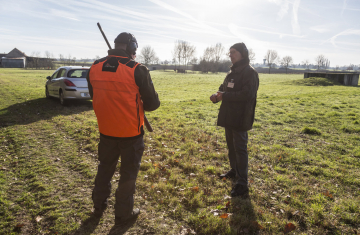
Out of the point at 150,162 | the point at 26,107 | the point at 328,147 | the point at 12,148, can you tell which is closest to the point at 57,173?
the point at 150,162

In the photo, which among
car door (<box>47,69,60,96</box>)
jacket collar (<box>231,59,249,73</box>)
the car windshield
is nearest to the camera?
jacket collar (<box>231,59,249,73</box>)

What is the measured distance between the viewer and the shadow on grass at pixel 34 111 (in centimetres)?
800

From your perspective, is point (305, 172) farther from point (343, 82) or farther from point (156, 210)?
point (343, 82)

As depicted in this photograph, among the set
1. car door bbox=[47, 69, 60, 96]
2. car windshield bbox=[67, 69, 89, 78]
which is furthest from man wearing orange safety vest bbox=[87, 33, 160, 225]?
car door bbox=[47, 69, 60, 96]

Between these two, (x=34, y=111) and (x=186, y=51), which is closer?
(x=34, y=111)

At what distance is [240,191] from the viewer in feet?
12.1

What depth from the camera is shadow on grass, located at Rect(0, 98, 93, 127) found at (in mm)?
8000

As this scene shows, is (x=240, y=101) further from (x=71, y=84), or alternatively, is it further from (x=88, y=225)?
(x=71, y=84)

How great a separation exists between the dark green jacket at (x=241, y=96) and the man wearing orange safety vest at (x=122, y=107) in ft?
4.78

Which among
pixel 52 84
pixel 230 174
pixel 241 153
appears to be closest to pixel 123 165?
pixel 241 153

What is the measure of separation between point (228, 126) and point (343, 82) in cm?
3242

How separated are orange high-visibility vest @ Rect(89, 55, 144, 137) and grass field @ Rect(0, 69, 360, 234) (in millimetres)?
1360

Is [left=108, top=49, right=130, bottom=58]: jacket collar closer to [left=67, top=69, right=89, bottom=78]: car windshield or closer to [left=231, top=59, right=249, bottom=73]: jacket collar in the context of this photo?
[left=231, top=59, right=249, bottom=73]: jacket collar

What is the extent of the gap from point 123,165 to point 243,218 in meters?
1.83
